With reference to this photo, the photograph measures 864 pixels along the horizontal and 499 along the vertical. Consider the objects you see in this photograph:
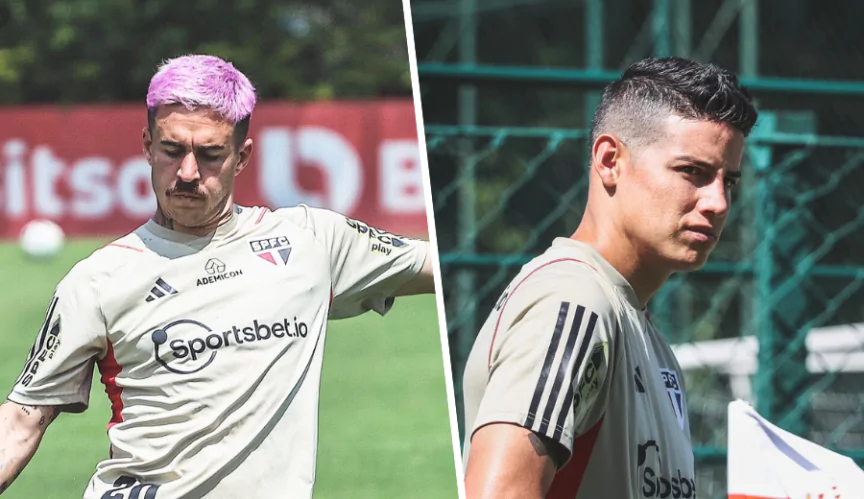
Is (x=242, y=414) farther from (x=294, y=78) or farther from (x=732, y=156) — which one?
(x=294, y=78)


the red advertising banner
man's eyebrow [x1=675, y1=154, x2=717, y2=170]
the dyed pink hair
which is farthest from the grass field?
man's eyebrow [x1=675, y1=154, x2=717, y2=170]

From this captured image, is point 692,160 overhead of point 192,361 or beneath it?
overhead

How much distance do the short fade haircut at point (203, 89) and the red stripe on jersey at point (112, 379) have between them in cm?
44

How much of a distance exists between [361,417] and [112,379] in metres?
5.26

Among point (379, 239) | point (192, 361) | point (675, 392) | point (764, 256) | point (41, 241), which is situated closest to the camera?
point (675, 392)

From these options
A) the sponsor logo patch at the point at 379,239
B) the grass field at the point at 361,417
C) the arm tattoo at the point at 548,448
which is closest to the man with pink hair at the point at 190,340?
the sponsor logo patch at the point at 379,239

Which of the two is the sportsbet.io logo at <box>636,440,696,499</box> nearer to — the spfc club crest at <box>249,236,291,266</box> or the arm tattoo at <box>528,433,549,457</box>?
the arm tattoo at <box>528,433,549,457</box>

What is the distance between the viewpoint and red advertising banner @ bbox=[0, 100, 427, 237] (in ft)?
42.5

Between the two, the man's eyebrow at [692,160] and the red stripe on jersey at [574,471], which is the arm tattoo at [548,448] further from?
the man's eyebrow at [692,160]

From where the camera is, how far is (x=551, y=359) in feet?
5.55

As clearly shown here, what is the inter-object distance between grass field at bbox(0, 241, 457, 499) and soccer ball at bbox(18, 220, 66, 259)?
30.8 inches

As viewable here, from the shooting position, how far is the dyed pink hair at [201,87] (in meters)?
2.38

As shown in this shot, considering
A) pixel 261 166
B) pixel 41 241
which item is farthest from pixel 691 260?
pixel 41 241

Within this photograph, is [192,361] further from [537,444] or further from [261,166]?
[261,166]
